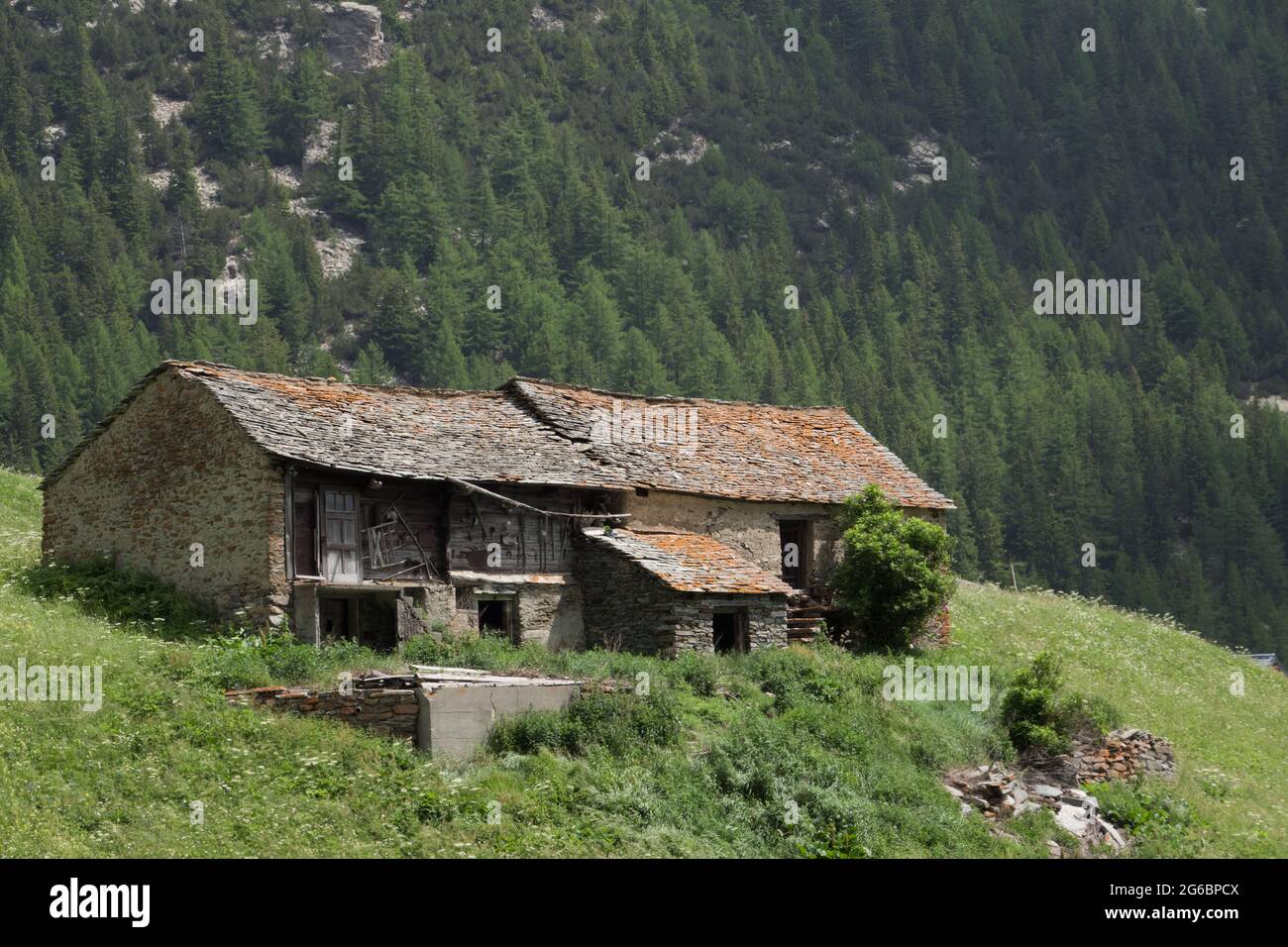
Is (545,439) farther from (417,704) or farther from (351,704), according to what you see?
(351,704)

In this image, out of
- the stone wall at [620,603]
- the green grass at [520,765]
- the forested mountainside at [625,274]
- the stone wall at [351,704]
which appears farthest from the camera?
the forested mountainside at [625,274]

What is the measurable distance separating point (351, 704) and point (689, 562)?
35.1 feet

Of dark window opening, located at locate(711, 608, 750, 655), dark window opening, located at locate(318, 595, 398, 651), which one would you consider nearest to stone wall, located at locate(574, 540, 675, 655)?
→ dark window opening, located at locate(711, 608, 750, 655)

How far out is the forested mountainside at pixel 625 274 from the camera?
Result: 407ft

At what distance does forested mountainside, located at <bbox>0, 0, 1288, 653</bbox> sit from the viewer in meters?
124

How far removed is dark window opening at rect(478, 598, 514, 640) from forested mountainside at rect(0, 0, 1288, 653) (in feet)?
208

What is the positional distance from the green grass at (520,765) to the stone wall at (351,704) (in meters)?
0.43

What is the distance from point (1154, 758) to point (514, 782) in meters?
14.1

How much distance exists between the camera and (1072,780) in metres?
32.3

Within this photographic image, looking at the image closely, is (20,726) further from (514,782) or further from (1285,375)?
(1285,375)

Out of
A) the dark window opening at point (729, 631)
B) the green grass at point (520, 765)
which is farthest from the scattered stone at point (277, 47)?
the dark window opening at point (729, 631)

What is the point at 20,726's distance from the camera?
2480 cm

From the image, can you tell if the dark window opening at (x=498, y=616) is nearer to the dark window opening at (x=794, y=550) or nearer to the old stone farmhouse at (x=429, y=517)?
the old stone farmhouse at (x=429, y=517)
